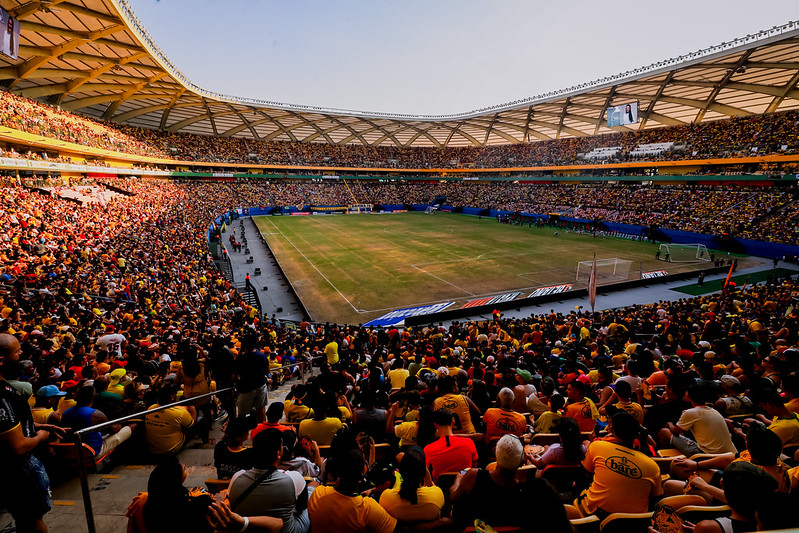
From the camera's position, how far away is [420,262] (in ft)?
103

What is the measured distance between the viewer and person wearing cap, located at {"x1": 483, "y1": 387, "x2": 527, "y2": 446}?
4.84 m

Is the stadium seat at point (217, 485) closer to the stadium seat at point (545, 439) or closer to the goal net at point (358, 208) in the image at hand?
the stadium seat at point (545, 439)

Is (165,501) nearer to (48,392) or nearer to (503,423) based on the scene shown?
(503,423)

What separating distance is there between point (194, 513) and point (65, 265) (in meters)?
19.8

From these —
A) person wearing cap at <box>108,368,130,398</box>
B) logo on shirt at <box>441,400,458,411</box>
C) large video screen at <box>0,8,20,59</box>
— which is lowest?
person wearing cap at <box>108,368,130,398</box>

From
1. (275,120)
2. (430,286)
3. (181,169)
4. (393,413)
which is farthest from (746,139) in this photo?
(181,169)

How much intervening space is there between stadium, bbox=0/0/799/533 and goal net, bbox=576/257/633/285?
10.7 inches

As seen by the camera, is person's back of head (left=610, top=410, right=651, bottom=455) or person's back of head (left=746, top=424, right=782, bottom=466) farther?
person's back of head (left=610, top=410, right=651, bottom=455)

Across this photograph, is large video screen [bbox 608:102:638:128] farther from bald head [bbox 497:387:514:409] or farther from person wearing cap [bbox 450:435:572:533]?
person wearing cap [bbox 450:435:572:533]

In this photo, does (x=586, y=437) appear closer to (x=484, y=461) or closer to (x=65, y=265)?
(x=484, y=461)

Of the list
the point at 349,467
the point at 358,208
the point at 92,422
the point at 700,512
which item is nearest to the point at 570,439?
the point at 700,512

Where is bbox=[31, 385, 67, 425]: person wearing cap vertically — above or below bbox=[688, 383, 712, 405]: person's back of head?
below

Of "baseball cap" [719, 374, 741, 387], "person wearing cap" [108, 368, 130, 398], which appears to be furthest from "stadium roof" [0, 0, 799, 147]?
"baseball cap" [719, 374, 741, 387]

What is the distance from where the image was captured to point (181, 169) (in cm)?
6744
